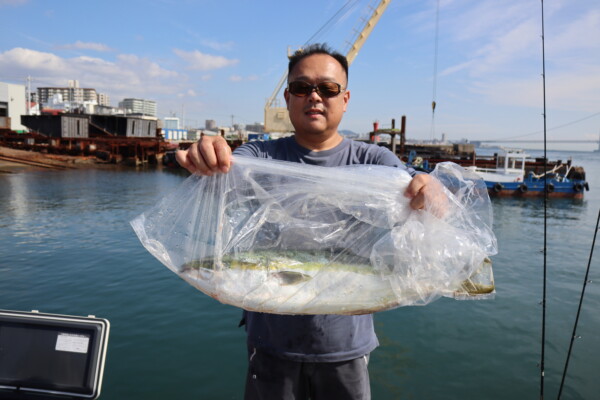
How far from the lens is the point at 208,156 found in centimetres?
202

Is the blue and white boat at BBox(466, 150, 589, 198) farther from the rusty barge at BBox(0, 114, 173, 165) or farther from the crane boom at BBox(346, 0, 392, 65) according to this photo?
the rusty barge at BBox(0, 114, 173, 165)

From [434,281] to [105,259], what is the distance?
10142 mm

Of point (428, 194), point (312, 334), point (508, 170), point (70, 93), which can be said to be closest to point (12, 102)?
point (508, 170)

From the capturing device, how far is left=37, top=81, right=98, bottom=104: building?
142250mm

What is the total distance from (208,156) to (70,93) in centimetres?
16977

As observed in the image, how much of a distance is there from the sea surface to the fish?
355 cm

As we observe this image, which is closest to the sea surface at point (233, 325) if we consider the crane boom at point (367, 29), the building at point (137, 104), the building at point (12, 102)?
the crane boom at point (367, 29)

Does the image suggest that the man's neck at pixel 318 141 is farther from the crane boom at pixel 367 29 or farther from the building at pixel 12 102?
the building at pixel 12 102

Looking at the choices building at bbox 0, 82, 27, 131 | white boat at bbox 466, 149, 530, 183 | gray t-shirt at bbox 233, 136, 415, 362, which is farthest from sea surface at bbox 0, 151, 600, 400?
building at bbox 0, 82, 27, 131

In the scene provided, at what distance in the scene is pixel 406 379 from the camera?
549cm

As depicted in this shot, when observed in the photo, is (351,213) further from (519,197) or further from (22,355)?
(519,197)

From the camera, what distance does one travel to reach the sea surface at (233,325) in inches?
210

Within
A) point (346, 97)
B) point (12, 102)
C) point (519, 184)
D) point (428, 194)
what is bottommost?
point (519, 184)

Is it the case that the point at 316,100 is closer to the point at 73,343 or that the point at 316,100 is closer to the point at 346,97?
the point at 346,97
